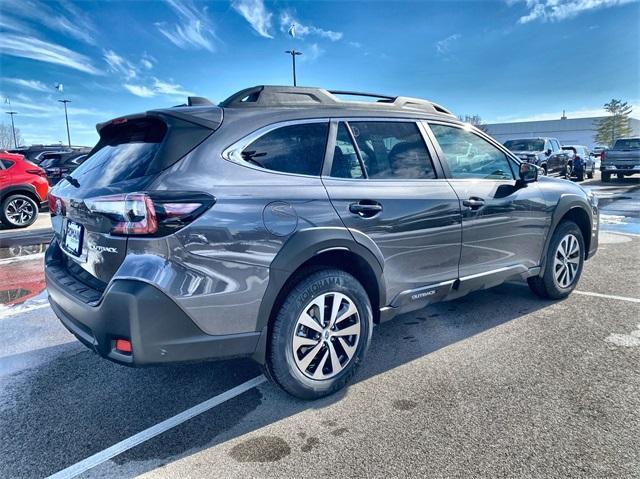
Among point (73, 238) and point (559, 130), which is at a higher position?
point (559, 130)

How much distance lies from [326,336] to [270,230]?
804 mm

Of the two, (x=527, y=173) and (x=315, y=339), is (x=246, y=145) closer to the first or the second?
(x=315, y=339)

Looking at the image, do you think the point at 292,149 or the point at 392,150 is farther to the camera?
the point at 392,150

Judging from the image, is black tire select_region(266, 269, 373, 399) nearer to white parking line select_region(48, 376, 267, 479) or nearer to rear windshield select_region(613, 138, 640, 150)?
white parking line select_region(48, 376, 267, 479)

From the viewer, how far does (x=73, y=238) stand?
272cm

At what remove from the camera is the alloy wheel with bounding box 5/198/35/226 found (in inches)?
404

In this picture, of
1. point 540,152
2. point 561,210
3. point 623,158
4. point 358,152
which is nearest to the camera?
point 358,152

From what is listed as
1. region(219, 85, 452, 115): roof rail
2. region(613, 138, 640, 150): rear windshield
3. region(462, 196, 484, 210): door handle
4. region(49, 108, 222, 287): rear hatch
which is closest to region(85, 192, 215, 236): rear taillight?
region(49, 108, 222, 287): rear hatch

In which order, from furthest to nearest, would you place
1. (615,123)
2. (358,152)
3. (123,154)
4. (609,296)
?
(615,123), (609,296), (358,152), (123,154)

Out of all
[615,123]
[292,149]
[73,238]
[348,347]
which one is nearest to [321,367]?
[348,347]

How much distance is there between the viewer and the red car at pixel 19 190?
10141mm

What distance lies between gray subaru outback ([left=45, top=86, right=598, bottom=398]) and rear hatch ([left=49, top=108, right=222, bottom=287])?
1 centimetres

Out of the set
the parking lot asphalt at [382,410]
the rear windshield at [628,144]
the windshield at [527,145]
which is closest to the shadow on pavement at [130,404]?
the parking lot asphalt at [382,410]

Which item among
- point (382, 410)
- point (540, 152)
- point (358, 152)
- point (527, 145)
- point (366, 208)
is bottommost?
point (382, 410)
